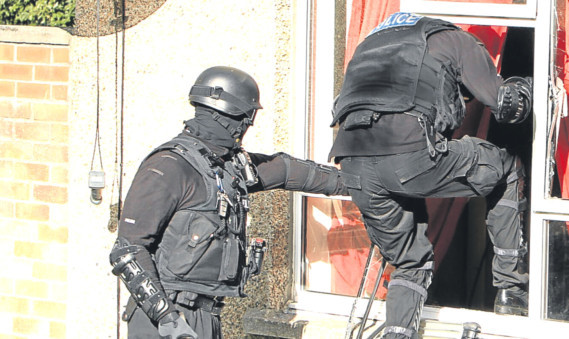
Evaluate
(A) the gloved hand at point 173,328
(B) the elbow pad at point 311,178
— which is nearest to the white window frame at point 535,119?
(B) the elbow pad at point 311,178

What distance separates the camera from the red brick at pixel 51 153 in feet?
21.5

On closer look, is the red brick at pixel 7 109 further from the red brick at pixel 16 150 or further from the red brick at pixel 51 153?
the red brick at pixel 51 153

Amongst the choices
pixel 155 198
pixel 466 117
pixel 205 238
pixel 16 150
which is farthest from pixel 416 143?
pixel 16 150

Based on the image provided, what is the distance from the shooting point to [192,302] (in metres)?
4.73

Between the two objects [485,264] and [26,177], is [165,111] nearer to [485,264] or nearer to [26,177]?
[26,177]

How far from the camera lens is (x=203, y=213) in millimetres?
4695

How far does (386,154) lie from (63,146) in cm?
242

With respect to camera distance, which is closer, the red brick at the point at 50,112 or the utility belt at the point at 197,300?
the utility belt at the point at 197,300

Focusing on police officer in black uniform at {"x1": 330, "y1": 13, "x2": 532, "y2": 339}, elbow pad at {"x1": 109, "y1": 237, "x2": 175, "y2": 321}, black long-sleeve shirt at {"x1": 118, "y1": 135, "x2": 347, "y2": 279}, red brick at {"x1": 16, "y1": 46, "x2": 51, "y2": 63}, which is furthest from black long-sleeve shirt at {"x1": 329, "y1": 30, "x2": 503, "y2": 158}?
red brick at {"x1": 16, "y1": 46, "x2": 51, "y2": 63}

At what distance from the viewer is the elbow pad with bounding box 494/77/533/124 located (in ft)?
15.8

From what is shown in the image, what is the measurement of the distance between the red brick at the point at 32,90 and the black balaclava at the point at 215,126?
2.02 meters

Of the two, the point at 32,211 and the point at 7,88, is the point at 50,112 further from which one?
the point at 32,211

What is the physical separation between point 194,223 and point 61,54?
222 centimetres

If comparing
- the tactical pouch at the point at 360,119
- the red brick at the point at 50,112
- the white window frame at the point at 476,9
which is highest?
the white window frame at the point at 476,9
